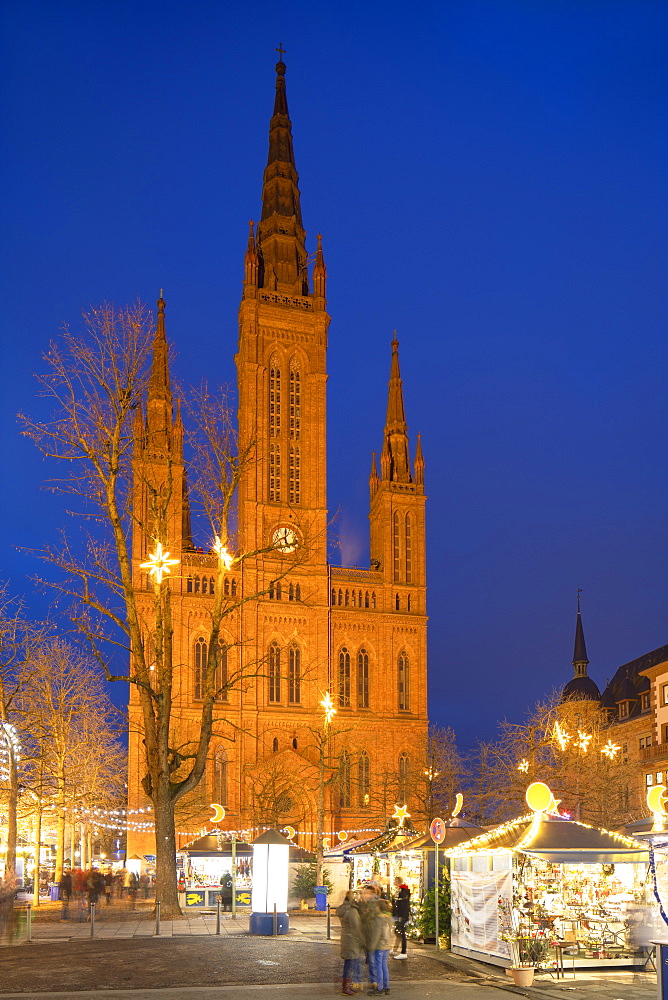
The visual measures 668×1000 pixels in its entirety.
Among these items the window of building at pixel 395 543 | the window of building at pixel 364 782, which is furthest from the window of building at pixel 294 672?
the window of building at pixel 395 543

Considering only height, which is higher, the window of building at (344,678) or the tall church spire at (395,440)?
the tall church spire at (395,440)

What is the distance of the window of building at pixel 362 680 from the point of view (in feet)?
242

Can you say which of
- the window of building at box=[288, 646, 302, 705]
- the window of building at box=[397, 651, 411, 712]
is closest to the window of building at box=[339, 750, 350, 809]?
the window of building at box=[288, 646, 302, 705]

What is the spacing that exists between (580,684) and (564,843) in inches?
3053

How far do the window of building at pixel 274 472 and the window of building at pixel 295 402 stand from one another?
181cm

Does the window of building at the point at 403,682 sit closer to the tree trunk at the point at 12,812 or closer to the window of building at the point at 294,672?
the window of building at the point at 294,672

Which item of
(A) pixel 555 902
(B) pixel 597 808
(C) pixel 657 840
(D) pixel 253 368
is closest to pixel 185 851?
(B) pixel 597 808

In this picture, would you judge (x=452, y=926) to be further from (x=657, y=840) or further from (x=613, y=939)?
(x=657, y=840)

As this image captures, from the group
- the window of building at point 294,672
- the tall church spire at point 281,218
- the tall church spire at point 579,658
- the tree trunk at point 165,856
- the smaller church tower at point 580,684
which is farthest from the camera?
the tall church spire at point 579,658

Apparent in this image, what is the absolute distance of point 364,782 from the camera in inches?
2822

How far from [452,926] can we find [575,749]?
33125 millimetres

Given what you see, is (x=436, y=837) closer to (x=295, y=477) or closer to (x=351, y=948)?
(x=351, y=948)

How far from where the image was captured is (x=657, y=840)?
19.5m

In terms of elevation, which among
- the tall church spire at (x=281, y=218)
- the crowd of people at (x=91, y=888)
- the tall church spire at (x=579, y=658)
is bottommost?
the crowd of people at (x=91, y=888)
